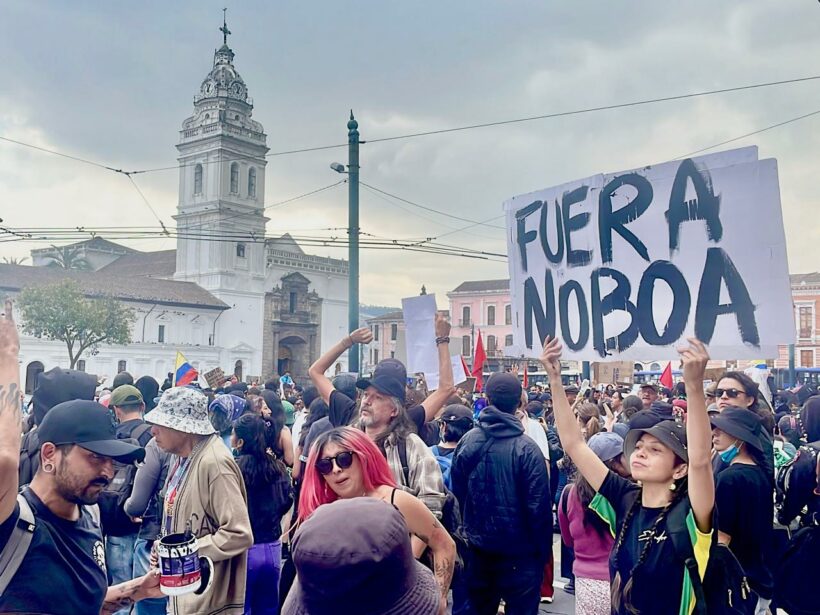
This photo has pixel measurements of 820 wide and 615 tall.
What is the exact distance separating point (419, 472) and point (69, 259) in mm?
76608

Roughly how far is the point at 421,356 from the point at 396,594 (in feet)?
17.9

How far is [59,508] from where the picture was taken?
271 centimetres

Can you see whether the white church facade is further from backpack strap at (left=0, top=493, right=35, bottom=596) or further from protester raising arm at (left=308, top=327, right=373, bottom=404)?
backpack strap at (left=0, top=493, right=35, bottom=596)

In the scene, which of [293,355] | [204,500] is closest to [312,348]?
[293,355]

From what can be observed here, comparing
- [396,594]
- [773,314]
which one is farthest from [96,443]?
[773,314]

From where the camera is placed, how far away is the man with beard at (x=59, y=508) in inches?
94.3

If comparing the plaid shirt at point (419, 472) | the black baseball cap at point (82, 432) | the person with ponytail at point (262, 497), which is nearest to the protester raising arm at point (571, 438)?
the plaid shirt at point (419, 472)

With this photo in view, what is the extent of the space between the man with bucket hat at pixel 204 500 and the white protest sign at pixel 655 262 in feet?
6.25

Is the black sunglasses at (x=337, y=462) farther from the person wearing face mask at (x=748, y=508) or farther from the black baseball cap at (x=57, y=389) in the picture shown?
the black baseball cap at (x=57, y=389)

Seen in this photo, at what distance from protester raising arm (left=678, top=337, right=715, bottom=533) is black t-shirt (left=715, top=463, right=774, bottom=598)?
553 mm

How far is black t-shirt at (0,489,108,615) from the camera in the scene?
97.9 inches

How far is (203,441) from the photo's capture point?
391cm

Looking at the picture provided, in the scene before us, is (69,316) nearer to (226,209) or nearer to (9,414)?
(226,209)

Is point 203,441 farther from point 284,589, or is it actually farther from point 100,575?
point 284,589
